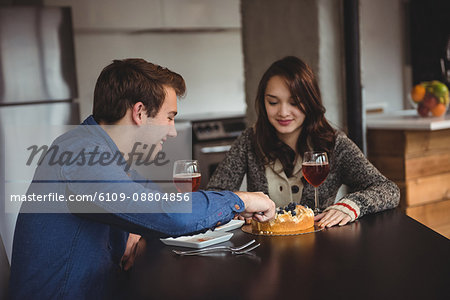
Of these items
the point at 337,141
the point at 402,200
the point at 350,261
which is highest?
the point at 337,141

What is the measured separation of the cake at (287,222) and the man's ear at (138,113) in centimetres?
49

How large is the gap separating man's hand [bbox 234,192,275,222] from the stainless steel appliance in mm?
3162

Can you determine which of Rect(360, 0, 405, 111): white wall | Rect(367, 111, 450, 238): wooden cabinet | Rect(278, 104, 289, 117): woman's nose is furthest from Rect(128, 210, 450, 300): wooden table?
Rect(360, 0, 405, 111): white wall

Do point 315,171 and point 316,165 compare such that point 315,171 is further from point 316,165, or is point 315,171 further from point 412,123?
point 412,123

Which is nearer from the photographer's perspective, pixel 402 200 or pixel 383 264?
pixel 383 264

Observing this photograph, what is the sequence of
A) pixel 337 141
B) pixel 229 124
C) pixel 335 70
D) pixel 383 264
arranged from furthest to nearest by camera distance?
pixel 229 124 < pixel 335 70 < pixel 337 141 < pixel 383 264

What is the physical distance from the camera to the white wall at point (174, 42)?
4.86m

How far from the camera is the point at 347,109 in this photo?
3.27 m

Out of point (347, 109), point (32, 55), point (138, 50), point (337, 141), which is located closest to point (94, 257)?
point (337, 141)

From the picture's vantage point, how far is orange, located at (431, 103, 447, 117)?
136 inches

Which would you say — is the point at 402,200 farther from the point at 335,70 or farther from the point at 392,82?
the point at 392,82

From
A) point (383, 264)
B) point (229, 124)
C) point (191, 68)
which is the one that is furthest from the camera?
point (191, 68)

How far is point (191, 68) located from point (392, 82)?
2.28 m

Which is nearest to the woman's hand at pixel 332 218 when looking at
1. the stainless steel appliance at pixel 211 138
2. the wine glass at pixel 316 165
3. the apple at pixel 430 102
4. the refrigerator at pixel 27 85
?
the wine glass at pixel 316 165
